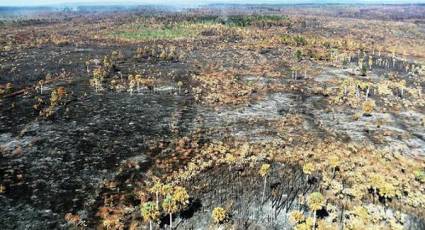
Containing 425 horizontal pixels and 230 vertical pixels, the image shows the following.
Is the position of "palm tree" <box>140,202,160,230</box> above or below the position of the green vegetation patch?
below

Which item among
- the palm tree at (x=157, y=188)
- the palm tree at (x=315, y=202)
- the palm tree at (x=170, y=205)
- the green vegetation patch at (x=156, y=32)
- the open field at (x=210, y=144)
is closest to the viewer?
the palm tree at (x=170, y=205)

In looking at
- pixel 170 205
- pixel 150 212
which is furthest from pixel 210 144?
pixel 150 212

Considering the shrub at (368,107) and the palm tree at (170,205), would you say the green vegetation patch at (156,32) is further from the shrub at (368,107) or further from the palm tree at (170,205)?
the palm tree at (170,205)

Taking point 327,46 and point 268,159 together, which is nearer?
point 268,159

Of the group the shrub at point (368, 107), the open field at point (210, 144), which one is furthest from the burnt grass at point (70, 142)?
the shrub at point (368, 107)

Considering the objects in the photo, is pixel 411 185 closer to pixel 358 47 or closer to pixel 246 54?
pixel 246 54

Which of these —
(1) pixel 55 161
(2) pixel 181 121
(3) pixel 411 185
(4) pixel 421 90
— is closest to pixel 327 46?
(4) pixel 421 90

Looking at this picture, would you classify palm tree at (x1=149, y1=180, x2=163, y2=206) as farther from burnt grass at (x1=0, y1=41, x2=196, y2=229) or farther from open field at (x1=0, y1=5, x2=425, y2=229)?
burnt grass at (x1=0, y1=41, x2=196, y2=229)

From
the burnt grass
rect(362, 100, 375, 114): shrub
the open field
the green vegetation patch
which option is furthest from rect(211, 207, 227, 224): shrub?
the green vegetation patch
